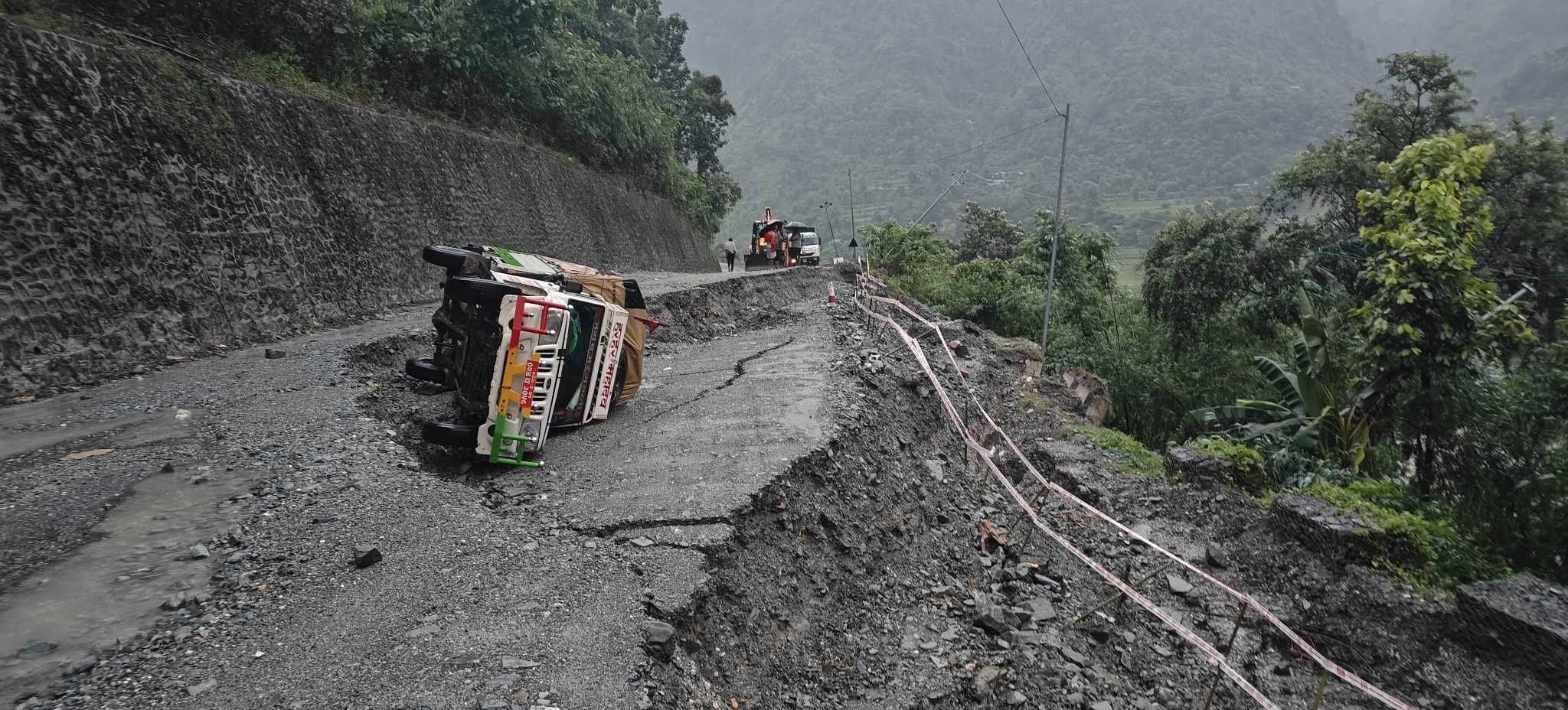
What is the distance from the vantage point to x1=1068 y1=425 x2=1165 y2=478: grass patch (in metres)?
9.04

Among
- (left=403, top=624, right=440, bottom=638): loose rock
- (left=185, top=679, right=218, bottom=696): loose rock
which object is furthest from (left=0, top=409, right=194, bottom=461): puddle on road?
(left=403, top=624, right=440, bottom=638): loose rock

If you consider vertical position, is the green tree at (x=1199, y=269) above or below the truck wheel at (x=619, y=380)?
above

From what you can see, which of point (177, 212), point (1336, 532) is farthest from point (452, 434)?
point (1336, 532)

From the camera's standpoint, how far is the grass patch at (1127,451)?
9.04 m

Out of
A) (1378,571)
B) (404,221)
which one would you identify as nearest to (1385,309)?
(1378,571)

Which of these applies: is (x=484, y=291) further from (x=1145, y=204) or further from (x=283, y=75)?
(x=1145, y=204)

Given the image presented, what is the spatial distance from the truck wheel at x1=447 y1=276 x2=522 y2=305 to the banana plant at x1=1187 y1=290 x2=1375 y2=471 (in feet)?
32.7

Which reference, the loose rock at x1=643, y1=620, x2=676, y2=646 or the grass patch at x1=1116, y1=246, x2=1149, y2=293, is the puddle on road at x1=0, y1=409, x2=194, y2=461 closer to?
the loose rock at x1=643, y1=620, x2=676, y2=646

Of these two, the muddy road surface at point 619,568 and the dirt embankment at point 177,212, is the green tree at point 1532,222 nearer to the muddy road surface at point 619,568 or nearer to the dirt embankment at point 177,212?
the muddy road surface at point 619,568

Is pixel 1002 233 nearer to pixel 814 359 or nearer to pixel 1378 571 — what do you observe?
pixel 814 359

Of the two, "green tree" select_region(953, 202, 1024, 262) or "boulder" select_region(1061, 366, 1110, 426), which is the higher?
"green tree" select_region(953, 202, 1024, 262)

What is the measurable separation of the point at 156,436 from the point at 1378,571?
385 inches

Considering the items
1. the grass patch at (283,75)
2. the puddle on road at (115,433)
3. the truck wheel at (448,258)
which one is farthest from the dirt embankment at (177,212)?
the truck wheel at (448,258)

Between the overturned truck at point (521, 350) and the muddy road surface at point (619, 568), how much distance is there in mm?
290
